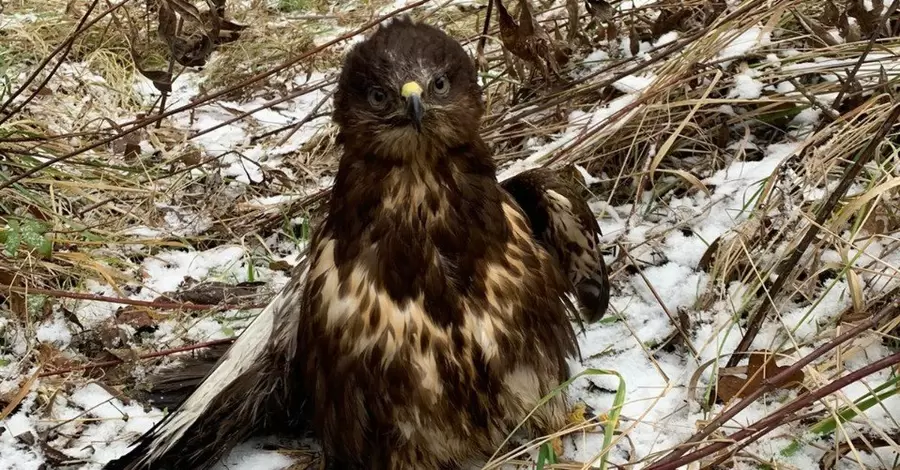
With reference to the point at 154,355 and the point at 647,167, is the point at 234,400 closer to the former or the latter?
the point at 154,355

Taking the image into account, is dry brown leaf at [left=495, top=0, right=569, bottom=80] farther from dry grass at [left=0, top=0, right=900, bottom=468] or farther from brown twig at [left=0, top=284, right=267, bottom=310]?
brown twig at [left=0, top=284, right=267, bottom=310]

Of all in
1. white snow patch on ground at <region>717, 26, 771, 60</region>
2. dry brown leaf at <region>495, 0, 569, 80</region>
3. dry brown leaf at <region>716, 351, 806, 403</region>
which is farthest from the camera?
white snow patch on ground at <region>717, 26, 771, 60</region>

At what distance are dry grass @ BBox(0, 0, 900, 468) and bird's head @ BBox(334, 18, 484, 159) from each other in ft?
2.70

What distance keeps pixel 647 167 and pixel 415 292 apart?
4.57 feet

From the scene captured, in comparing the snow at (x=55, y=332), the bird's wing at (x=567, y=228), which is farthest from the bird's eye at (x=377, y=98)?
the snow at (x=55, y=332)

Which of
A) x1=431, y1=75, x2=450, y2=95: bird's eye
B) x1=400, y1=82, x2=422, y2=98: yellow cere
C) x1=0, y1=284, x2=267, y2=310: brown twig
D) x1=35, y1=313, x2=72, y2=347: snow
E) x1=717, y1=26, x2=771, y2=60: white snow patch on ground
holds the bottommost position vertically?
x1=35, y1=313, x2=72, y2=347: snow

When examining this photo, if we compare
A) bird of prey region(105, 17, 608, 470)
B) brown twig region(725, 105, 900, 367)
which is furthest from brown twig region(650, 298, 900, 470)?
bird of prey region(105, 17, 608, 470)

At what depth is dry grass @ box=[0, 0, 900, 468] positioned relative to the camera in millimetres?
2250

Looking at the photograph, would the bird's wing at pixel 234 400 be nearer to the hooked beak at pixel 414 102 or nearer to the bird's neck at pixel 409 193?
the bird's neck at pixel 409 193

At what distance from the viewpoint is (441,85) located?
1824 millimetres

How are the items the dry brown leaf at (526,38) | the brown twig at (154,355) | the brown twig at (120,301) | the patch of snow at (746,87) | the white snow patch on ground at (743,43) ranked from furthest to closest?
the white snow patch on ground at (743,43) < the patch of snow at (746,87) < the dry brown leaf at (526,38) < the brown twig at (120,301) < the brown twig at (154,355)

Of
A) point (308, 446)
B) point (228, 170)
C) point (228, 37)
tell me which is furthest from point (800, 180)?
point (228, 170)

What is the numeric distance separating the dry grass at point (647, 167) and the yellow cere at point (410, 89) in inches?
35.9

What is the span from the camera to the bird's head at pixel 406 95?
176 cm
